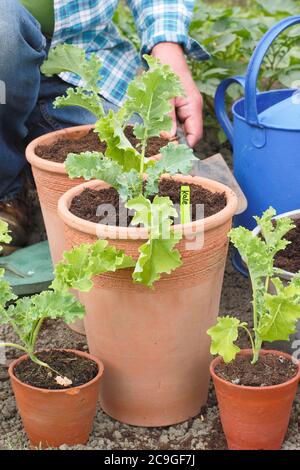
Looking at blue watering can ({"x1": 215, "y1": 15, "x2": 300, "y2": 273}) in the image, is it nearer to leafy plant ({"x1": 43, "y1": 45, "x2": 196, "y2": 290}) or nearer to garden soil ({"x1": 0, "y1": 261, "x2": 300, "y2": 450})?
leafy plant ({"x1": 43, "y1": 45, "x2": 196, "y2": 290})

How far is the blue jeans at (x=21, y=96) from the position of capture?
2502mm

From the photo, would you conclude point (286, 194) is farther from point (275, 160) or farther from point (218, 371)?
point (218, 371)

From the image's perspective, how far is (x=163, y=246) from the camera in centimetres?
176

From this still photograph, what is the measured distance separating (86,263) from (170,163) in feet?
1.16

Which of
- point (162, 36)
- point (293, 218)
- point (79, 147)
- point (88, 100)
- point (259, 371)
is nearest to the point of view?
point (259, 371)

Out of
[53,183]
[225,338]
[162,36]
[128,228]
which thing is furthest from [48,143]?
[225,338]

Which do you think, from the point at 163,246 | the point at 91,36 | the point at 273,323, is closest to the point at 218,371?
the point at 273,323

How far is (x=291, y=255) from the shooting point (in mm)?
2225

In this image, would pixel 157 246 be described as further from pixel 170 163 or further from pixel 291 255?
pixel 291 255

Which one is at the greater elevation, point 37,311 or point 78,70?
point 78,70

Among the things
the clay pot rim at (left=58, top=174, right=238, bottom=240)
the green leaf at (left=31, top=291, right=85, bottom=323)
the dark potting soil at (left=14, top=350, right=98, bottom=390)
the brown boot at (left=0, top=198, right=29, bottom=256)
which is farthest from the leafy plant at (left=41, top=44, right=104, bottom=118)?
the brown boot at (left=0, top=198, right=29, bottom=256)

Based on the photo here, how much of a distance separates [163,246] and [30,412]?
0.50 m

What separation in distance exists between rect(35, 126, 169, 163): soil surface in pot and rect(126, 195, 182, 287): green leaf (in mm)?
571

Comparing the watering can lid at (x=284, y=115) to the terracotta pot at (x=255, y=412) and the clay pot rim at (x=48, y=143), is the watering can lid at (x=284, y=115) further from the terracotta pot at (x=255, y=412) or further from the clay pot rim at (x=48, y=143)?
the terracotta pot at (x=255, y=412)
